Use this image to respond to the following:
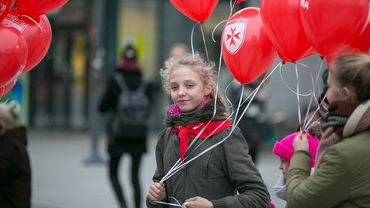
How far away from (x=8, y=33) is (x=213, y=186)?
1.41 metres

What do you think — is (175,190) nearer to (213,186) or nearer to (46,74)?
(213,186)

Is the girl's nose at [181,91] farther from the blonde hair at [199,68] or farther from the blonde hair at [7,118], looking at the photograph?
the blonde hair at [7,118]

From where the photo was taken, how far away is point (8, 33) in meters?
4.07

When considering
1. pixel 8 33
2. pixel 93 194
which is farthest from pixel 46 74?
pixel 8 33

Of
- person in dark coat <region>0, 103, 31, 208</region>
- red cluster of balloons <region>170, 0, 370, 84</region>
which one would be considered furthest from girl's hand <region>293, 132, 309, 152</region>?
person in dark coat <region>0, 103, 31, 208</region>

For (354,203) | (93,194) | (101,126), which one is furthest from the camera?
(101,126)

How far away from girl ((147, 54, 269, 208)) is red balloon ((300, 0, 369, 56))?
626 mm

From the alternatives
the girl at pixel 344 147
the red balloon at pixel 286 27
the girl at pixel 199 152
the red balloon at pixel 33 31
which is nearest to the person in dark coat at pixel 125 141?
the red balloon at pixel 33 31

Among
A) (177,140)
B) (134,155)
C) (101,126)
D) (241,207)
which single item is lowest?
(101,126)

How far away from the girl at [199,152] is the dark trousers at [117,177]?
4324mm

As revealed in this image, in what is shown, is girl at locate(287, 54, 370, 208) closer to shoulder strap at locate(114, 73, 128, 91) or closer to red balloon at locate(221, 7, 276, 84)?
red balloon at locate(221, 7, 276, 84)

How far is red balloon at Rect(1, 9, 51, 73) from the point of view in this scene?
4.34m

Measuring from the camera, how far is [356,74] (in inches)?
122

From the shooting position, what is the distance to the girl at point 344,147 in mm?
3033
